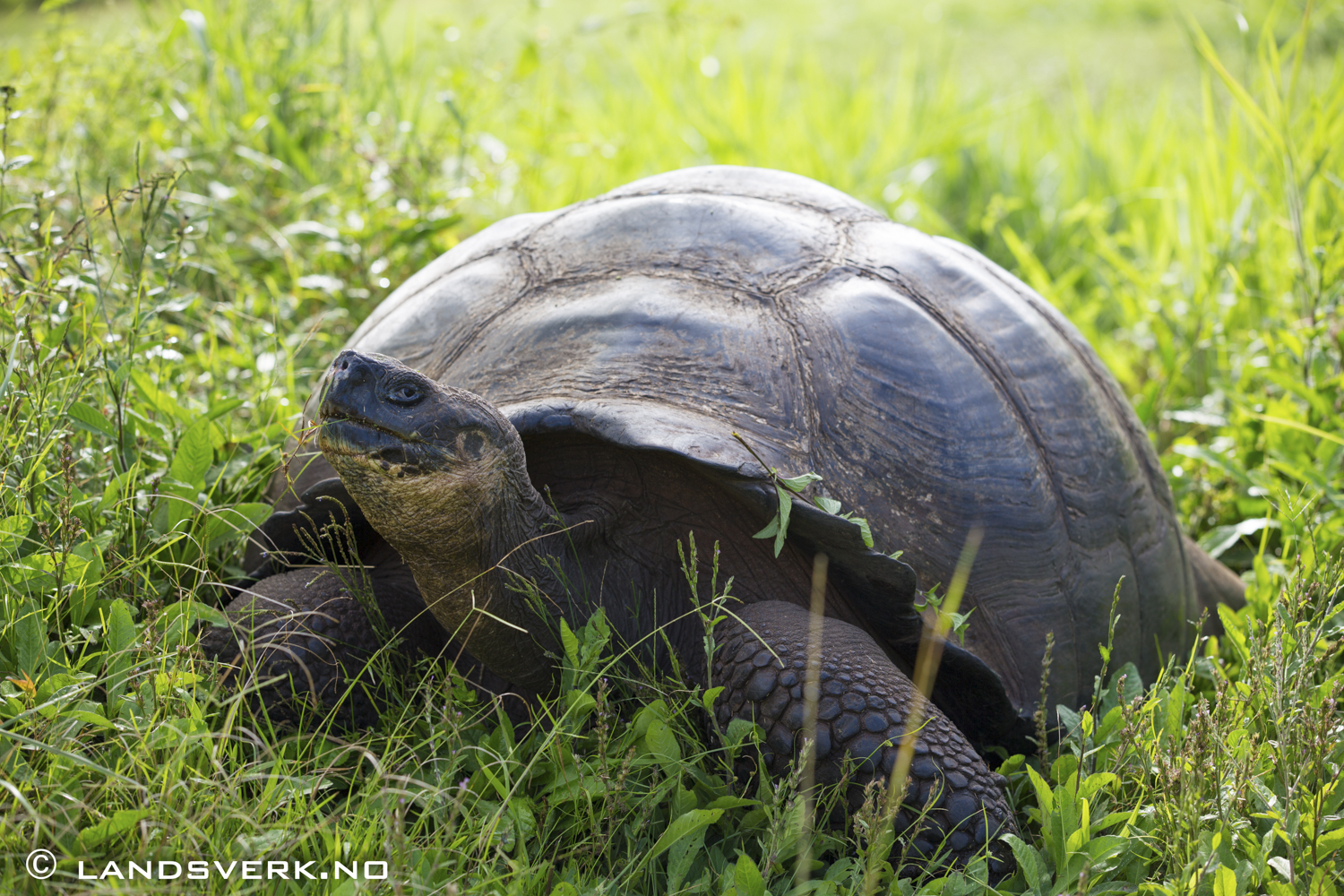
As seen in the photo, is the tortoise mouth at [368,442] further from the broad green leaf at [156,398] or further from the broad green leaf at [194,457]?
the broad green leaf at [156,398]

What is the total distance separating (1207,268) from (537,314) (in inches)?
134

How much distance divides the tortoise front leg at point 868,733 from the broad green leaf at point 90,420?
1533 mm

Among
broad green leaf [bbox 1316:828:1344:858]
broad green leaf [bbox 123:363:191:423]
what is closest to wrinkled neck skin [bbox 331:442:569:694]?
broad green leaf [bbox 123:363:191:423]

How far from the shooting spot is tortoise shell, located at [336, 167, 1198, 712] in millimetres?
2045

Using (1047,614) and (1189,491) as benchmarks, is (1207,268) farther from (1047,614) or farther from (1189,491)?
(1047,614)

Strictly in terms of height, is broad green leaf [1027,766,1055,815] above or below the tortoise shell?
below

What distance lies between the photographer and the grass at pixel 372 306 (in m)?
1.68

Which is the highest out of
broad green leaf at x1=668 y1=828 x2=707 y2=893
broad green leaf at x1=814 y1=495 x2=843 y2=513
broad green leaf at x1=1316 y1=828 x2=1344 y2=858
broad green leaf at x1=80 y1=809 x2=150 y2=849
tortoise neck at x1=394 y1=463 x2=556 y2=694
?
broad green leaf at x1=814 y1=495 x2=843 y2=513

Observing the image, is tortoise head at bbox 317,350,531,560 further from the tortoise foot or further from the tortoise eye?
the tortoise foot

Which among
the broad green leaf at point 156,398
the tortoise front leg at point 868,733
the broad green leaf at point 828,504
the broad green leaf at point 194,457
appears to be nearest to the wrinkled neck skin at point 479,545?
the tortoise front leg at point 868,733

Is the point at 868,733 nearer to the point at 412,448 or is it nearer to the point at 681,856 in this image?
the point at 681,856

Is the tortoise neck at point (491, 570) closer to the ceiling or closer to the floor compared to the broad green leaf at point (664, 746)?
closer to the ceiling

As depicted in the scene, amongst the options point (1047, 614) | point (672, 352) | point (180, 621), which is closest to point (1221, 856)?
point (1047, 614)

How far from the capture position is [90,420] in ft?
7.51
